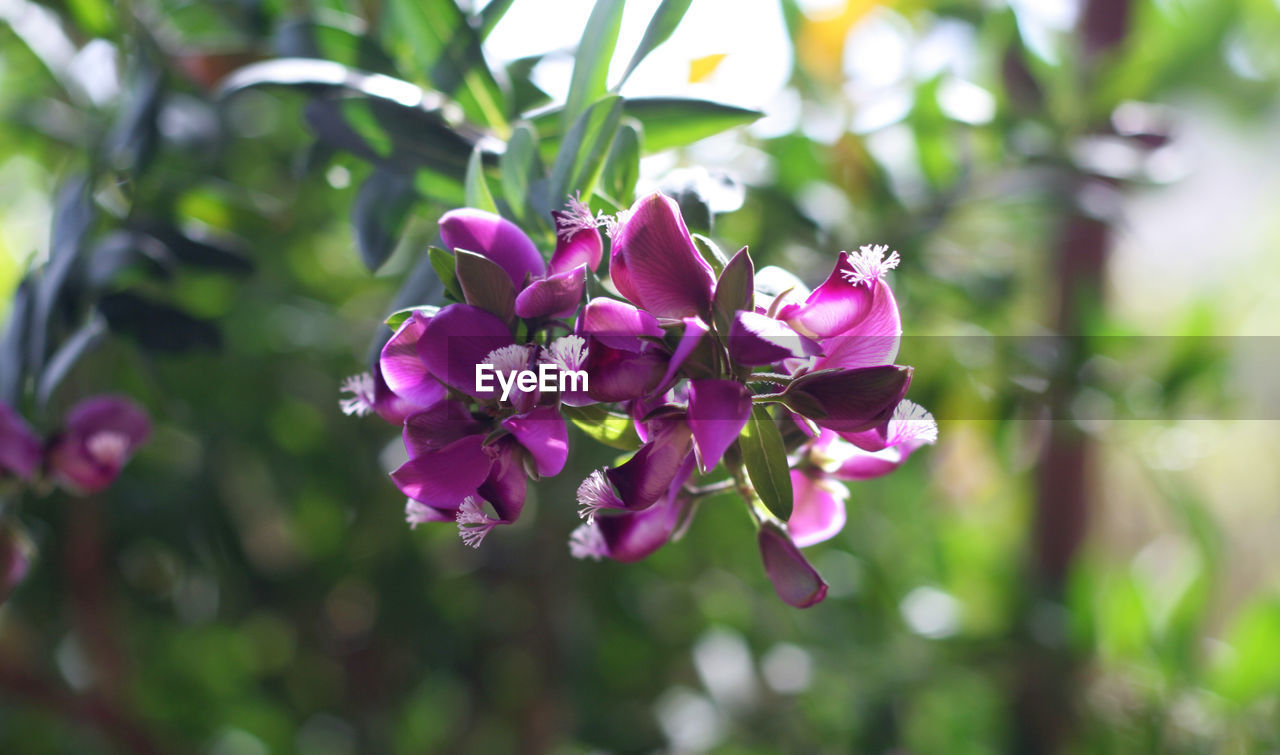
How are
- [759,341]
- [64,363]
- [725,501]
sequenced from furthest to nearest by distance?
[725,501], [64,363], [759,341]

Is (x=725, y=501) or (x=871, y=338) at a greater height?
(x=871, y=338)

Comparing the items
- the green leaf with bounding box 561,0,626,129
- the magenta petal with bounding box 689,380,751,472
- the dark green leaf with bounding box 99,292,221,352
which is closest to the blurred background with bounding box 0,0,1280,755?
the dark green leaf with bounding box 99,292,221,352

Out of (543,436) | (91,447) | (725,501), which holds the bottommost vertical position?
(725,501)

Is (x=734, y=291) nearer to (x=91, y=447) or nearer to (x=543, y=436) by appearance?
(x=543, y=436)

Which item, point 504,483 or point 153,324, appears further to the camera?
point 153,324

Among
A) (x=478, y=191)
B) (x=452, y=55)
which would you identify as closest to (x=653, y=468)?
(x=478, y=191)

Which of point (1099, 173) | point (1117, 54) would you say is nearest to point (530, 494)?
point (1099, 173)

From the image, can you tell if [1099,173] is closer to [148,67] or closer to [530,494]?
[530,494]

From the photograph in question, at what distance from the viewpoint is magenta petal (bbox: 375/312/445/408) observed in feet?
0.85

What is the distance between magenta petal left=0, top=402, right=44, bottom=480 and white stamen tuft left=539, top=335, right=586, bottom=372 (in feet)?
0.96

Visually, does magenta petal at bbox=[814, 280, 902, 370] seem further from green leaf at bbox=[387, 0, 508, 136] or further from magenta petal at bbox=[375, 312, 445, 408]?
green leaf at bbox=[387, 0, 508, 136]

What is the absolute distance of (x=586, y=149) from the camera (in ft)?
1.00

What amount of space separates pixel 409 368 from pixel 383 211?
0.16 m

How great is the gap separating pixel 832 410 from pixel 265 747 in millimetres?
911
